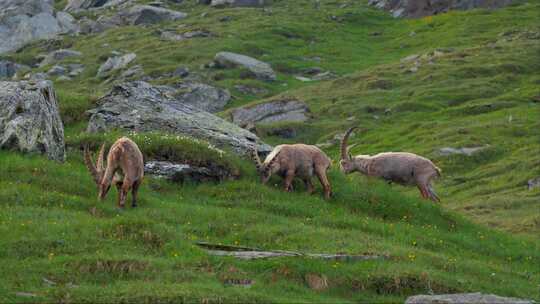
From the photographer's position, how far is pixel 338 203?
93.6 ft

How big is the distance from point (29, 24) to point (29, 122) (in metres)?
134

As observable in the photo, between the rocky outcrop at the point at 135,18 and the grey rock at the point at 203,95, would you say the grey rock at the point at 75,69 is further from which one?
the rocky outcrop at the point at 135,18

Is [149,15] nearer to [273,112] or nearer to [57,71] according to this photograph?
[57,71]

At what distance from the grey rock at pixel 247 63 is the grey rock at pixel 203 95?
421 inches

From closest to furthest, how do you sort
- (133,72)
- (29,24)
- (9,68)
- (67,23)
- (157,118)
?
(157,118), (133,72), (9,68), (29,24), (67,23)

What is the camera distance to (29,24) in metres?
155

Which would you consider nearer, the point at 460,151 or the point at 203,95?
the point at 460,151

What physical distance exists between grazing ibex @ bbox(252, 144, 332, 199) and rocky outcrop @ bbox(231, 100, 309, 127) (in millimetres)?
46816

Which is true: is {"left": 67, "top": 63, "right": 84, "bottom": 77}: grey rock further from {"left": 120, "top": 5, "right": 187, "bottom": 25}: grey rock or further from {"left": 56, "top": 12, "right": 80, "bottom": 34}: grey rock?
{"left": 56, "top": 12, "right": 80, "bottom": 34}: grey rock

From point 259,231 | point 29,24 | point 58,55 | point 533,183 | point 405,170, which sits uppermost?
point 259,231

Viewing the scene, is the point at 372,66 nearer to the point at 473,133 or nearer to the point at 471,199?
the point at 473,133

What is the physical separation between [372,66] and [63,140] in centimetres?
7784

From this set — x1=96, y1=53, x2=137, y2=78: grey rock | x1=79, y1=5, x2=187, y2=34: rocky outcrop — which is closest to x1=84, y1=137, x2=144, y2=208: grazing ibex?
x1=96, y1=53, x2=137, y2=78: grey rock

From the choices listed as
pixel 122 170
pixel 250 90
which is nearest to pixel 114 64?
pixel 250 90
